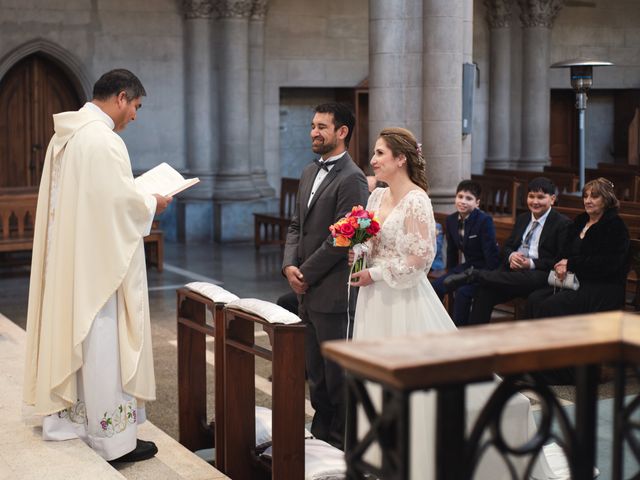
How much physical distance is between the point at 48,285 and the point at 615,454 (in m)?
3.09

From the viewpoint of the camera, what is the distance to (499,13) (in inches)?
667

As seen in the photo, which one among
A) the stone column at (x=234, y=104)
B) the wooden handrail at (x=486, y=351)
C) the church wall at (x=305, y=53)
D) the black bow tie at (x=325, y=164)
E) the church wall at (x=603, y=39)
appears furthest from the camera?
the church wall at (x=603, y=39)

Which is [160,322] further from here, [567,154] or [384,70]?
[567,154]

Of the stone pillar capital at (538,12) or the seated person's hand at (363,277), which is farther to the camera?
the stone pillar capital at (538,12)

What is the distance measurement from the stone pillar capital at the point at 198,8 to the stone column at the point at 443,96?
5930 mm

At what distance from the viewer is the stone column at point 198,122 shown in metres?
14.4

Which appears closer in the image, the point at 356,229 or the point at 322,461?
the point at 322,461

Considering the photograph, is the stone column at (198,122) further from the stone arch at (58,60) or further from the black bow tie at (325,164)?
the black bow tie at (325,164)

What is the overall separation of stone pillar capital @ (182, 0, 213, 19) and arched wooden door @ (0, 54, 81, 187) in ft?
6.12

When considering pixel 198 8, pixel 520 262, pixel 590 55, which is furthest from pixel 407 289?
pixel 590 55

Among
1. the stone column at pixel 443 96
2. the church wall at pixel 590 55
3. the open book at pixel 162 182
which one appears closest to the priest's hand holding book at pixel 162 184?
the open book at pixel 162 182

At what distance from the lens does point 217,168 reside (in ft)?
48.6

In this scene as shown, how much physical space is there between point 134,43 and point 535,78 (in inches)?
259

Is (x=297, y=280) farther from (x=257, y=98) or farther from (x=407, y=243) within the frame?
(x=257, y=98)
